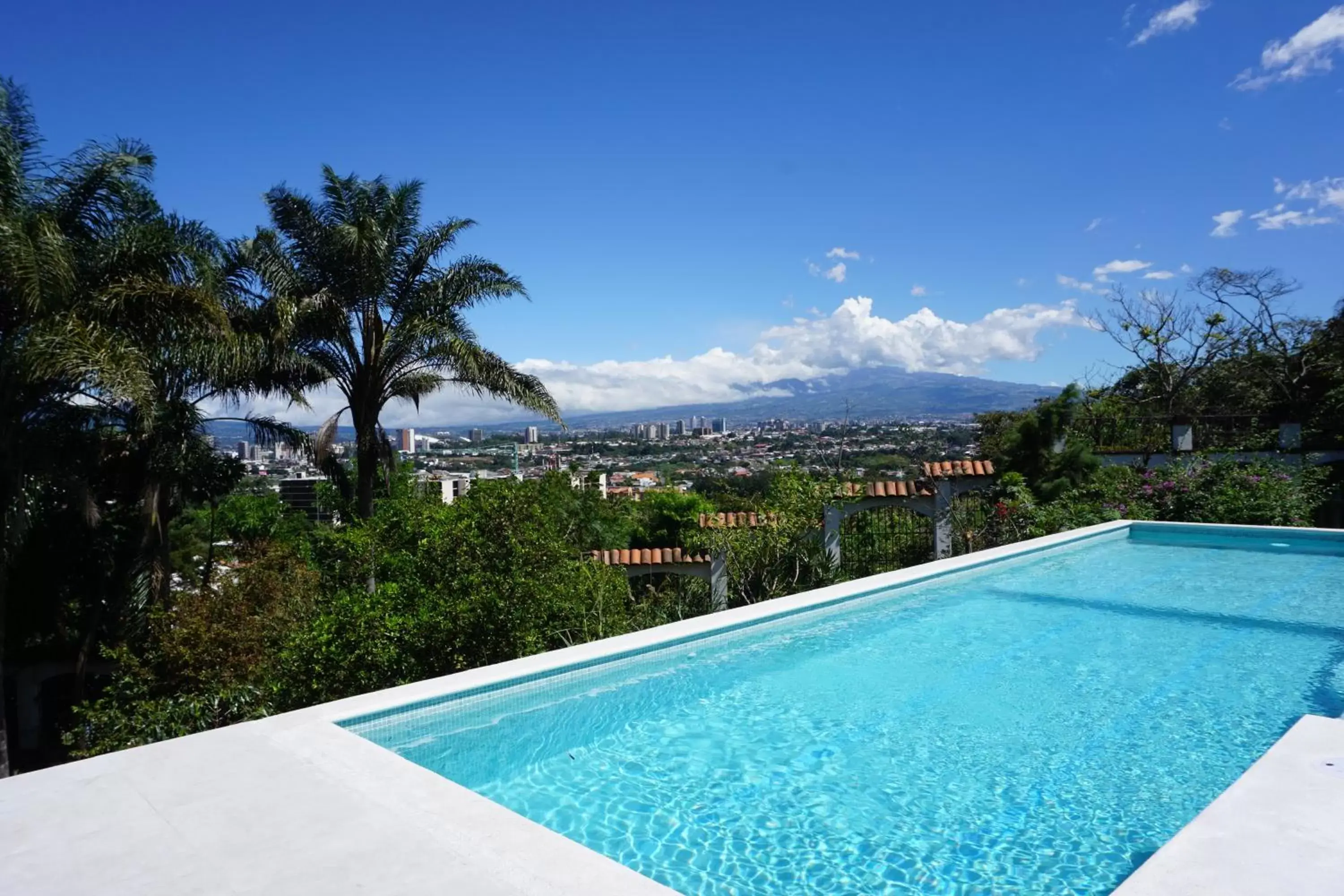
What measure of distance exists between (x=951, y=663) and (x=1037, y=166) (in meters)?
15.2

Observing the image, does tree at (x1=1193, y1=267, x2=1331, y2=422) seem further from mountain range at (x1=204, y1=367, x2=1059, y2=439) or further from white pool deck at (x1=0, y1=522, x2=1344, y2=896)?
white pool deck at (x1=0, y1=522, x2=1344, y2=896)

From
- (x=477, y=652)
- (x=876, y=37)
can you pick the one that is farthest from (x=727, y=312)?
(x=477, y=652)

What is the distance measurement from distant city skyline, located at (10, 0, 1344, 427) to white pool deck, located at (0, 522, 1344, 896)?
33.7ft

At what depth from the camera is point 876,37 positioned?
13.4 m

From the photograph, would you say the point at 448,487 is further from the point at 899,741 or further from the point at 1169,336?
the point at 1169,336

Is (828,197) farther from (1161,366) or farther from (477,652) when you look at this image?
(477,652)

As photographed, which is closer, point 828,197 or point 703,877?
point 703,877

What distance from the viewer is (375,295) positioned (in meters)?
14.1

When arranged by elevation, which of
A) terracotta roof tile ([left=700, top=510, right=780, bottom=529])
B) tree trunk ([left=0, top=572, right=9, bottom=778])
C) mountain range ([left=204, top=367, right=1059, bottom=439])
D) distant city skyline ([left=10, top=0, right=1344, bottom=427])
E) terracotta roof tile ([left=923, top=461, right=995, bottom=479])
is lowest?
tree trunk ([left=0, top=572, right=9, bottom=778])

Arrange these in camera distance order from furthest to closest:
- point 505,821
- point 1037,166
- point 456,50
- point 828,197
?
point 828,197
point 1037,166
point 456,50
point 505,821

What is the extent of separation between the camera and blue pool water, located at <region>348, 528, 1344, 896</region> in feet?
12.2

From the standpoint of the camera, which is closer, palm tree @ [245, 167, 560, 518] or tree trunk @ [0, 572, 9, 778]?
tree trunk @ [0, 572, 9, 778]

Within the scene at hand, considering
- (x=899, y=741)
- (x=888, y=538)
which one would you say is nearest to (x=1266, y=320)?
(x=888, y=538)

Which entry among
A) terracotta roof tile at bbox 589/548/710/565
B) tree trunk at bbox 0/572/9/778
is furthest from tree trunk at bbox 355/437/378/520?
tree trunk at bbox 0/572/9/778
